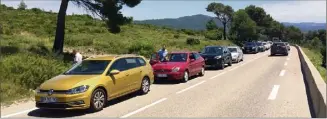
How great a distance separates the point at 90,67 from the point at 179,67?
5.83 meters

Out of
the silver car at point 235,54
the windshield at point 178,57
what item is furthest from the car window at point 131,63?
the silver car at point 235,54

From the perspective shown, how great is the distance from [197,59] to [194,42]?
117 ft

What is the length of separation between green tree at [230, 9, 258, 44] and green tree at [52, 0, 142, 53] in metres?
53.1

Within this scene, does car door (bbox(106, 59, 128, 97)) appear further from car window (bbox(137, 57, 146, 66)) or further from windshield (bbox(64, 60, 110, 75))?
car window (bbox(137, 57, 146, 66))

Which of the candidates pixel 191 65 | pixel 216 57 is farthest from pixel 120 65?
pixel 216 57

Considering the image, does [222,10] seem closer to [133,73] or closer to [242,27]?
[242,27]

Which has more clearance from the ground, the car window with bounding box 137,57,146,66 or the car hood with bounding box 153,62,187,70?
the car window with bounding box 137,57,146,66

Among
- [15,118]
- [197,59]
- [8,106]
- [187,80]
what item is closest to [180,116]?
[15,118]

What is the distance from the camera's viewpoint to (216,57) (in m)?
23.4

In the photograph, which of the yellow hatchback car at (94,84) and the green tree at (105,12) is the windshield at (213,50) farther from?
the yellow hatchback car at (94,84)

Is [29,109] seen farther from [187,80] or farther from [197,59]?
[197,59]

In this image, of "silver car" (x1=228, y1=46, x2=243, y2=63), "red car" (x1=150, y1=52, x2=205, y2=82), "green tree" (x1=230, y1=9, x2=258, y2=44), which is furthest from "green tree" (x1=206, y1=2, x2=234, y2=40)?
"red car" (x1=150, y1=52, x2=205, y2=82)

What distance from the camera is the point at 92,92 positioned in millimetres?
9961

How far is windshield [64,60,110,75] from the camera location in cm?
1098
